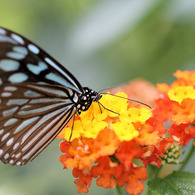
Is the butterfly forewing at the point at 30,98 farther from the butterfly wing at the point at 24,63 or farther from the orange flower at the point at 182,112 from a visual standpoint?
the orange flower at the point at 182,112

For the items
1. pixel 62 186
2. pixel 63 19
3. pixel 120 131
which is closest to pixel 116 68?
pixel 63 19

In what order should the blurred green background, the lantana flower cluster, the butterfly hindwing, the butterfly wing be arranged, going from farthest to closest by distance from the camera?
the blurred green background, the butterfly hindwing, the butterfly wing, the lantana flower cluster

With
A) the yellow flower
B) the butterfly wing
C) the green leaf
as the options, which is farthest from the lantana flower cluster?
the butterfly wing

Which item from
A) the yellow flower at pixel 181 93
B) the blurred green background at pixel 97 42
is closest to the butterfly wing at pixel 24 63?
the yellow flower at pixel 181 93

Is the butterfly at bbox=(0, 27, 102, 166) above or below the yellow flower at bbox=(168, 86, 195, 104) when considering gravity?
above

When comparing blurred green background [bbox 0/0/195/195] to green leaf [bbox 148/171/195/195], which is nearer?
green leaf [bbox 148/171/195/195]

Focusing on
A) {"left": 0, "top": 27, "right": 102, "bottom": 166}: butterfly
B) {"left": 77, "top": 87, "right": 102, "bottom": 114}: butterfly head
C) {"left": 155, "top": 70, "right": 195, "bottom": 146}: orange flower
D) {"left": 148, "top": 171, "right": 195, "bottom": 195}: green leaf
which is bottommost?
{"left": 148, "top": 171, "right": 195, "bottom": 195}: green leaf

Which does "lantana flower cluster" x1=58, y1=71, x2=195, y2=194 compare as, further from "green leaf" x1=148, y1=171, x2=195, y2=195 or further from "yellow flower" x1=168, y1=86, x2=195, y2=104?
"green leaf" x1=148, y1=171, x2=195, y2=195

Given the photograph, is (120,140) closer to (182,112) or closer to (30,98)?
(182,112)
